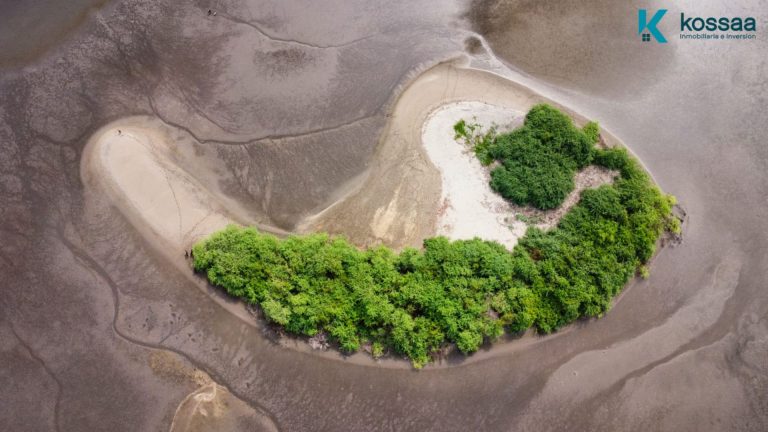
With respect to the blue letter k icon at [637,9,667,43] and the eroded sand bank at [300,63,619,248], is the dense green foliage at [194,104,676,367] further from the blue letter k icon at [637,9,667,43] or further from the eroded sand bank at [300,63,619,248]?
the blue letter k icon at [637,9,667,43]

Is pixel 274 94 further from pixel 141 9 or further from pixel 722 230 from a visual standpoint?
pixel 722 230

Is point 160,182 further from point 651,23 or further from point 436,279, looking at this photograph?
point 651,23

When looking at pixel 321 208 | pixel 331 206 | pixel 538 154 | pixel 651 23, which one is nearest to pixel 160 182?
pixel 321 208

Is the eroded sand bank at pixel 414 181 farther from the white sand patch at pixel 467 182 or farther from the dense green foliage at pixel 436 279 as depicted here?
the dense green foliage at pixel 436 279

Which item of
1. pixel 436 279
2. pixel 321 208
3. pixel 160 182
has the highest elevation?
pixel 321 208

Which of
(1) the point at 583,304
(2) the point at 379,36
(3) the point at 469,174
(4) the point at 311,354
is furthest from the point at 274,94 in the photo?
(1) the point at 583,304
